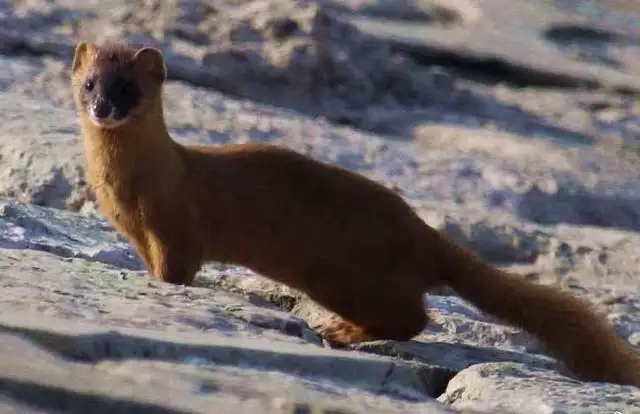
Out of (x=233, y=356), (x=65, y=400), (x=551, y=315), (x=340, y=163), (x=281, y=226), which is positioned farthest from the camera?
(x=340, y=163)

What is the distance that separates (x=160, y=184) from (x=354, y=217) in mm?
561

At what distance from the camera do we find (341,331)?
4.19 metres

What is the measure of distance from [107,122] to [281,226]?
0.58 m

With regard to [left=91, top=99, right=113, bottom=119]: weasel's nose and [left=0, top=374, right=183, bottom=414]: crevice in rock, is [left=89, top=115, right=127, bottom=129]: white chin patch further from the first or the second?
[left=0, top=374, right=183, bottom=414]: crevice in rock

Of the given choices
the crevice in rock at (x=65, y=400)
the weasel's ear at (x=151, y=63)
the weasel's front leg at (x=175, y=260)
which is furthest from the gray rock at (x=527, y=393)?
the weasel's ear at (x=151, y=63)

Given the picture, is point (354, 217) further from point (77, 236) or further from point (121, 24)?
point (121, 24)

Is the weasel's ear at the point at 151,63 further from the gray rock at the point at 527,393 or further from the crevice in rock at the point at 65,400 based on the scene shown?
the crevice in rock at the point at 65,400

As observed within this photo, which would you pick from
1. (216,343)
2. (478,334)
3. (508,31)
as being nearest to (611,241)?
(478,334)

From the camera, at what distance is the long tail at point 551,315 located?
3756 millimetres

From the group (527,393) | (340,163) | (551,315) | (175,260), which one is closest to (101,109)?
(175,260)

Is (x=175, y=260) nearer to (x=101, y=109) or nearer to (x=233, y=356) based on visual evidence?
(x=101, y=109)

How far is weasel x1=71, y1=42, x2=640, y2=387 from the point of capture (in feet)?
13.4

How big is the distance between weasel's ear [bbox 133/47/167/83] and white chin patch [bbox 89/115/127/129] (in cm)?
24

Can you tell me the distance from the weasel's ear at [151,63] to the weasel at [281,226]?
73 mm
